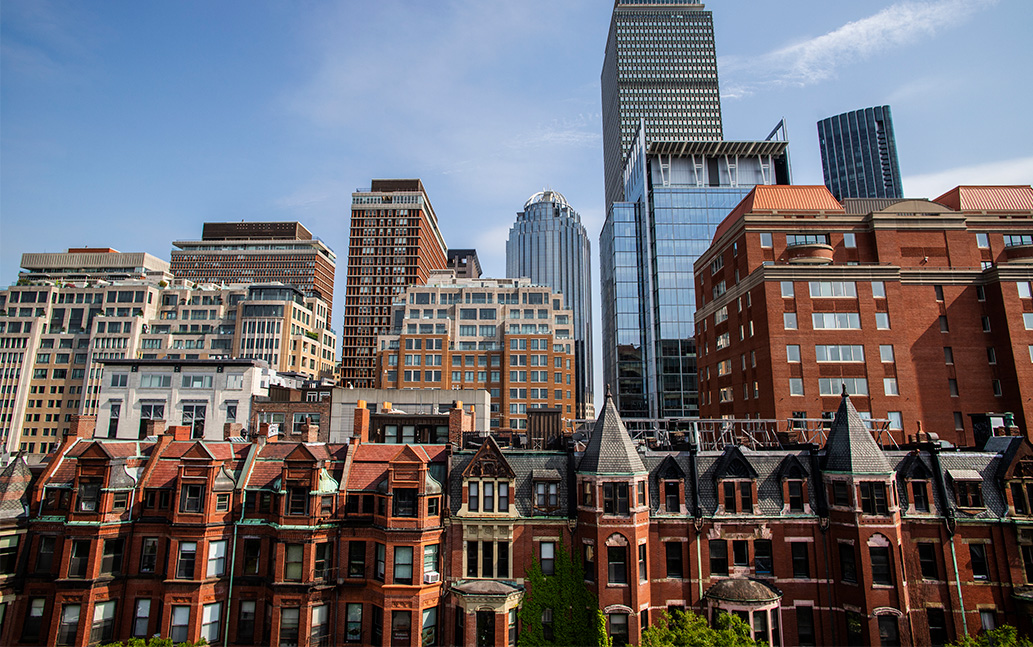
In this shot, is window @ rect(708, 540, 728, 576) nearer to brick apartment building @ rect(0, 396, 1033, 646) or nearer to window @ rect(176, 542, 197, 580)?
brick apartment building @ rect(0, 396, 1033, 646)

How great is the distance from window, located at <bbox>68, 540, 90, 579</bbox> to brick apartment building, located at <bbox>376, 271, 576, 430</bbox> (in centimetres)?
7666

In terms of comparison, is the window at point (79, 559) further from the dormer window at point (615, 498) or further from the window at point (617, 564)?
the dormer window at point (615, 498)

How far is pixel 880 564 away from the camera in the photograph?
3266 cm

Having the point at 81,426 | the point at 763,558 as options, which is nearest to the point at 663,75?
the point at 763,558

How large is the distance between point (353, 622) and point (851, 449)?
105ft

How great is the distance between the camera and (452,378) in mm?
114562

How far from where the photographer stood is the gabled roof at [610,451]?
34.3m

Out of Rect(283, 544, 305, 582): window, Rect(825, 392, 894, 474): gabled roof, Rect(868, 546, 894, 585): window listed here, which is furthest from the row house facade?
Rect(868, 546, 894, 585): window

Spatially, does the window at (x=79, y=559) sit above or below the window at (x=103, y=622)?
above

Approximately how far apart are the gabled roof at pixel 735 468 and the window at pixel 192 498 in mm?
32407

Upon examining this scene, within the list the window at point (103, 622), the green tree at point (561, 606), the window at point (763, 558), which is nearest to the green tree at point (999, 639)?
the window at point (763, 558)

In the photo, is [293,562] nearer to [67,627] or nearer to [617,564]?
[67,627]

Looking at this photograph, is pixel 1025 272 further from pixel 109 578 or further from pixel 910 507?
pixel 109 578

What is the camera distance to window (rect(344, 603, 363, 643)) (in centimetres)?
3422
